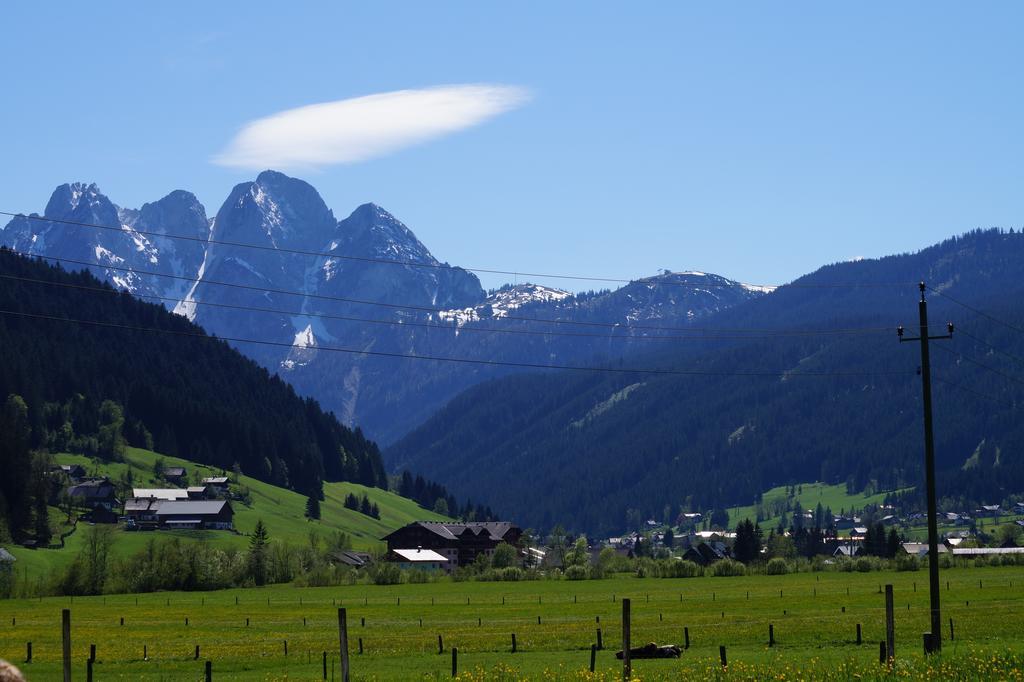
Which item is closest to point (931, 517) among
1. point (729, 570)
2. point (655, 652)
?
point (655, 652)

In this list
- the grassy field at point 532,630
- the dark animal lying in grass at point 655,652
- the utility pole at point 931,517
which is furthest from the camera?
the dark animal lying in grass at point 655,652

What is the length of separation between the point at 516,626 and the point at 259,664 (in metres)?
26.3

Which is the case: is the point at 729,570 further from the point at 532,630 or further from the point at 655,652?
the point at 655,652

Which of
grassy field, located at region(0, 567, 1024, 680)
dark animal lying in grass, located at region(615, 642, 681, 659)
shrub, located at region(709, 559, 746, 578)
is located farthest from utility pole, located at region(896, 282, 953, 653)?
shrub, located at region(709, 559, 746, 578)

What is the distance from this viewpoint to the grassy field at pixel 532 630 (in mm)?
57438

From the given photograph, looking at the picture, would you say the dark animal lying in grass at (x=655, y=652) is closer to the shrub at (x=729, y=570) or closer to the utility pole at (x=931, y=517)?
the utility pole at (x=931, y=517)

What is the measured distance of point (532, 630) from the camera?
85438 millimetres

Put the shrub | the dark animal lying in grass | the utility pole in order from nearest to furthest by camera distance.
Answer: the utility pole → the dark animal lying in grass → the shrub

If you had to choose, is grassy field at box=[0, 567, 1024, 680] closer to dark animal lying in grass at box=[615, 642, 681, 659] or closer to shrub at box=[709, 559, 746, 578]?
dark animal lying in grass at box=[615, 642, 681, 659]

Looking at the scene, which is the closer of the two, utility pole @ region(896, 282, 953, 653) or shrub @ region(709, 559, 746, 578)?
utility pole @ region(896, 282, 953, 653)

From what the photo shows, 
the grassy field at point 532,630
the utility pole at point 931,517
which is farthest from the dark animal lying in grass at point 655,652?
the utility pole at point 931,517

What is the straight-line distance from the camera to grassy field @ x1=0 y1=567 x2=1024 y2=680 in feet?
188

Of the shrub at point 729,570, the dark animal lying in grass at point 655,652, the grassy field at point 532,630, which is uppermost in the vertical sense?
the dark animal lying in grass at point 655,652

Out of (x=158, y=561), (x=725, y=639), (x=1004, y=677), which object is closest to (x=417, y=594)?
(x=158, y=561)
